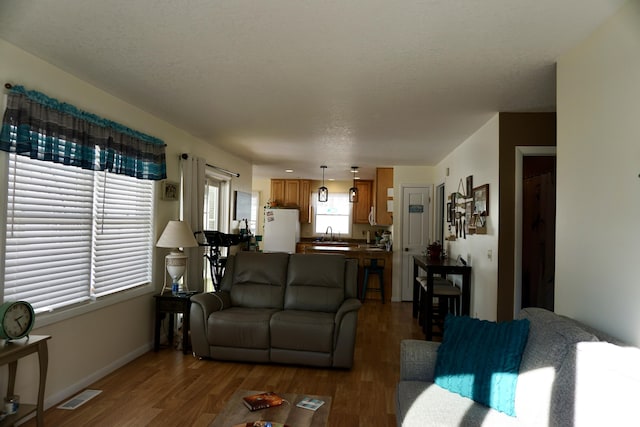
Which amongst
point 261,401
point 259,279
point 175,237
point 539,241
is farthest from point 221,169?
point 261,401

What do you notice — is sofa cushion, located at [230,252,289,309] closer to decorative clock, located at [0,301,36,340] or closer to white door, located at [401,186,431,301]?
decorative clock, located at [0,301,36,340]

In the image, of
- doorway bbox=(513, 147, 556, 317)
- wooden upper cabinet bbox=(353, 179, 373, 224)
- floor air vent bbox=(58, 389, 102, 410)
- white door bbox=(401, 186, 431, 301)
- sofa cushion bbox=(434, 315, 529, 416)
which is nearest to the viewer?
sofa cushion bbox=(434, 315, 529, 416)

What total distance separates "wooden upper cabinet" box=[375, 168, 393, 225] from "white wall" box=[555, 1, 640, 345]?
506 centimetres

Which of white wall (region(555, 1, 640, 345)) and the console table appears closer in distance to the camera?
white wall (region(555, 1, 640, 345))

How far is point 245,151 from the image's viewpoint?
6.37m

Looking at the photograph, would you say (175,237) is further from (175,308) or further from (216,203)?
(216,203)

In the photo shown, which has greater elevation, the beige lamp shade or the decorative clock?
the beige lamp shade

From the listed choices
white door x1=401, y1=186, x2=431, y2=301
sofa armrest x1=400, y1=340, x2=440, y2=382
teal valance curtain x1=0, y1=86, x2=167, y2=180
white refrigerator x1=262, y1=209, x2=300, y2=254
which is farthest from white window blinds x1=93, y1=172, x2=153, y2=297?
white refrigerator x1=262, y1=209, x2=300, y2=254

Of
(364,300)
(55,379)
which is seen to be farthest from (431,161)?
(55,379)

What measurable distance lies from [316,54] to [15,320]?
2.39m

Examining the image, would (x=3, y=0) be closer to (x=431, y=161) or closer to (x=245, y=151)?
(x=245, y=151)

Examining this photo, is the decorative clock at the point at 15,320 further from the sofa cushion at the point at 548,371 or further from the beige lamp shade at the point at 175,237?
the sofa cushion at the point at 548,371

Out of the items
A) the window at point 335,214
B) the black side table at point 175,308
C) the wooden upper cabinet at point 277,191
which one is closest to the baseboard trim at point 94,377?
the black side table at point 175,308

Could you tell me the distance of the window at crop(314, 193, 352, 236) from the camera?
34.3ft
